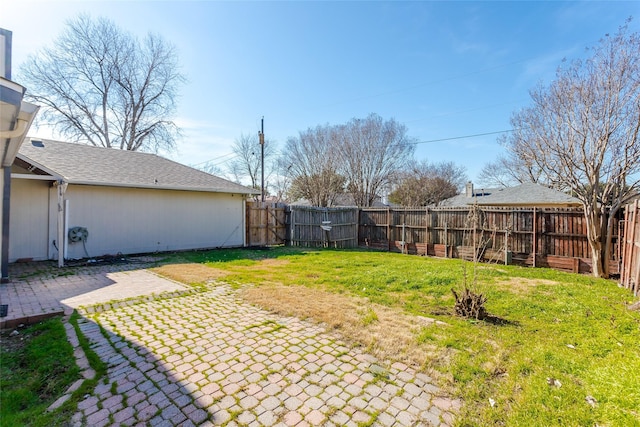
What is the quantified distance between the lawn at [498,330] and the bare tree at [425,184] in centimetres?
2047

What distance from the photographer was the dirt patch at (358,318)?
307 cm

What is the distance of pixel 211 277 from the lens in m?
6.44

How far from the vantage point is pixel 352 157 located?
75.3 ft

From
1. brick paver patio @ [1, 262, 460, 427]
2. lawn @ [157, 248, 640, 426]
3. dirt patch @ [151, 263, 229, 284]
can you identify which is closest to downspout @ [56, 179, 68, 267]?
dirt patch @ [151, 263, 229, 284]

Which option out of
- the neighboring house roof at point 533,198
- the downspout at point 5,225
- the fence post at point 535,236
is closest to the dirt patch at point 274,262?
the downspout at point 5,225

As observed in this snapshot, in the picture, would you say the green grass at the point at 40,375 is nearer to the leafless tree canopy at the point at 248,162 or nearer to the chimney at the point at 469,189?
the chimney at the point at 469,189

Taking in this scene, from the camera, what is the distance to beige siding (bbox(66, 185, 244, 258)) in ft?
29.1

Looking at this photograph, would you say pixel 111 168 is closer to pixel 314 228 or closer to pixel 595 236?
pixel 314 228

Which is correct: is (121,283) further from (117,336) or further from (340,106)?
(340,106)

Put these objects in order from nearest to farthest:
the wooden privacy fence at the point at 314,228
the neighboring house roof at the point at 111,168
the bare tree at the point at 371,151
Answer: the neighboring house roof at the point at 111,168, the wooden privacy fence at the point at 314,228, the bare tree at the point at 371,151

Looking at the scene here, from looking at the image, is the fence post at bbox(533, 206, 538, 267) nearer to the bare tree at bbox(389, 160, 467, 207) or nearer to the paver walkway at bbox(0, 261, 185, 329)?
the paver walkway at bbox(0, 261, 185, 329)

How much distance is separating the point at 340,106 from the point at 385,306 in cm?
1797

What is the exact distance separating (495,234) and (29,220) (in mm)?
14004

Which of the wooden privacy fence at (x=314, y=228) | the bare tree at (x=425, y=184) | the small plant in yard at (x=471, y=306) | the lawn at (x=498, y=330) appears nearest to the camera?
the lawn at (x=498, y=330)
